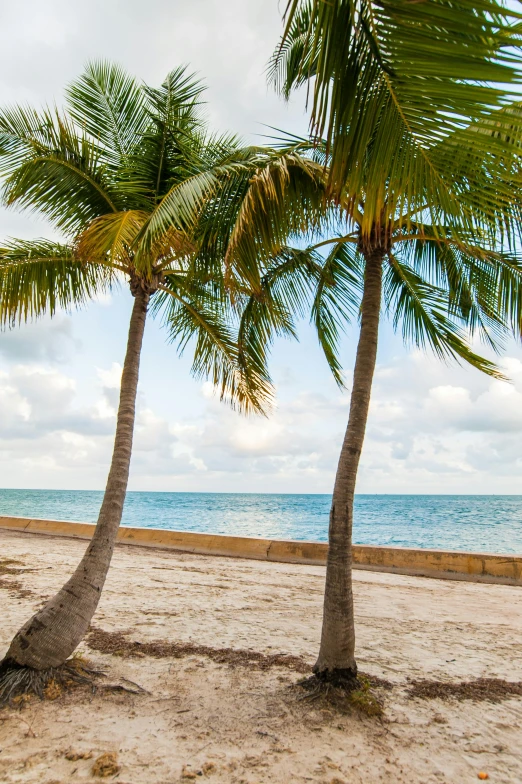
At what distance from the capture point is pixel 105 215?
180 inches

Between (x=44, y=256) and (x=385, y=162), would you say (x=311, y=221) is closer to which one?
(x=385, y=162)

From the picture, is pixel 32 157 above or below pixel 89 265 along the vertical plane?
above

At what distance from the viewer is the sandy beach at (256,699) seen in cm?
295

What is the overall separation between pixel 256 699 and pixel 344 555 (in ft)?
4.13

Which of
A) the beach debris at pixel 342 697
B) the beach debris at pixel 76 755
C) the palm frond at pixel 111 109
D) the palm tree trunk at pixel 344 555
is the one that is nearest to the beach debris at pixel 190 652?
the beach debris at pixel 342 697

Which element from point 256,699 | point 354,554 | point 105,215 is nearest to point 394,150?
point 105,215

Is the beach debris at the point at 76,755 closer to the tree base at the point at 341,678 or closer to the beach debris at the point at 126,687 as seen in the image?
the beach debris at the point at 126,687

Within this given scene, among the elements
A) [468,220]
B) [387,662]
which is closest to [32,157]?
[468,220]

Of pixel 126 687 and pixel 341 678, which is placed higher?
pixel 341 678

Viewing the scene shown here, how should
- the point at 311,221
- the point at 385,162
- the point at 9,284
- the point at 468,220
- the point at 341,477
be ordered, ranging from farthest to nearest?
1. the point at 9,284
2. the point at 311,221
3. the point at 341,477
4. the point at 468,220
5. the point at 385,162

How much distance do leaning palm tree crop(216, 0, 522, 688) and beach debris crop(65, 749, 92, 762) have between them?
1752 mm

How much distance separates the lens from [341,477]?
4.07m

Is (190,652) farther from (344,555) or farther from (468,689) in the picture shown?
(468,689)

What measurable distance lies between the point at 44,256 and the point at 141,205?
1201 millimetres
